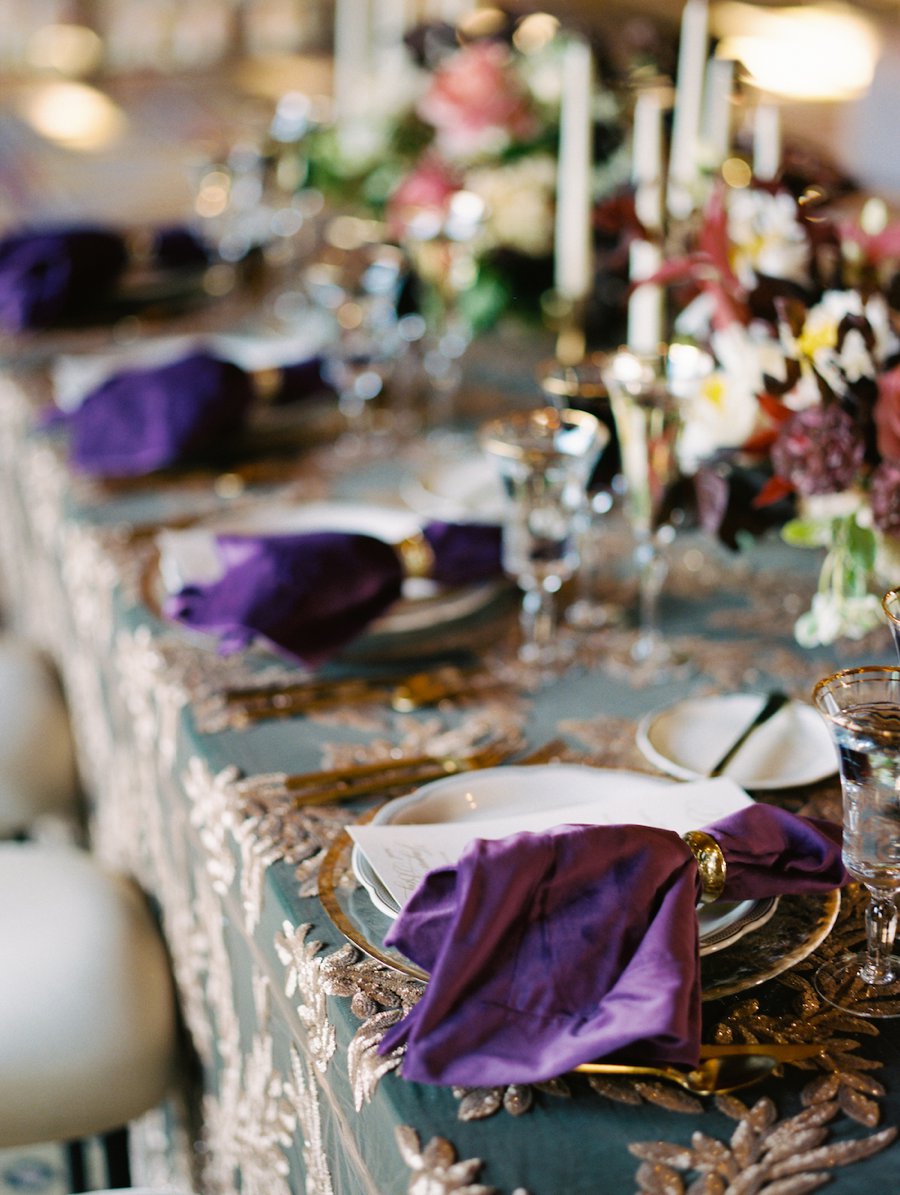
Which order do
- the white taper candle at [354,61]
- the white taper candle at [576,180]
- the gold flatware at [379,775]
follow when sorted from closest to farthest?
the gold flatware at [379,775] < the white taper candle at [576,180] < the white taper candle at [354,61]

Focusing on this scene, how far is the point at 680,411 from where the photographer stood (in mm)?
1072

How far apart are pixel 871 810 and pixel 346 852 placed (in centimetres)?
33

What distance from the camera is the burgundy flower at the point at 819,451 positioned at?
980 millimetres

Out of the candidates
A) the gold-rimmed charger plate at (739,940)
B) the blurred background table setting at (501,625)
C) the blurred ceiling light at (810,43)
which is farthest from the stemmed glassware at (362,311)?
the blurred ceiling light at (810,43)

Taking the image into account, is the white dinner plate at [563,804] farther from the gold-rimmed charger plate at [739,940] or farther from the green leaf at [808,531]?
the green leaf at [808,531]

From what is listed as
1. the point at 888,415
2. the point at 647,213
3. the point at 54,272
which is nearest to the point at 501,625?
the point at 888,415

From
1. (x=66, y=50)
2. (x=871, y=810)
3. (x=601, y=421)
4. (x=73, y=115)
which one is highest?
(x=66, y=50)

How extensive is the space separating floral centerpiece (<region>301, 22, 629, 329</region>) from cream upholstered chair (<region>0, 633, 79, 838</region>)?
81 centimetres

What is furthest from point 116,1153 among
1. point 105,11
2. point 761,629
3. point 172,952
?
point 105,11

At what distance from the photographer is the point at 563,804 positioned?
2.87 feet

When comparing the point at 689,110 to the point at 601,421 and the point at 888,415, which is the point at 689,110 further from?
the point at 888,415

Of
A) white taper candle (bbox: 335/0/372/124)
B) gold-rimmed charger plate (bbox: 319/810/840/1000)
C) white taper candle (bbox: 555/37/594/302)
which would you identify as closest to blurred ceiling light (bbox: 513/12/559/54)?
white taper candle (bbox: 555/37/594/302)

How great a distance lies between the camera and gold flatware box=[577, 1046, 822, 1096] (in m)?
0.64

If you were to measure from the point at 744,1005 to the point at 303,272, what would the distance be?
2.02m
